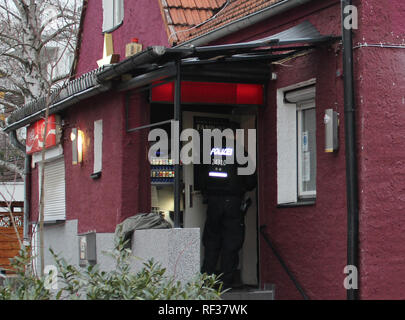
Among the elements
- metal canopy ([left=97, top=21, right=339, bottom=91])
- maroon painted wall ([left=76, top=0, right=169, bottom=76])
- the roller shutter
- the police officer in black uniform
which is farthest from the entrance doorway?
the roller shutter

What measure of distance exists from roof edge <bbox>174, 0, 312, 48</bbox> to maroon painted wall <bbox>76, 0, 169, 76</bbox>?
124cm

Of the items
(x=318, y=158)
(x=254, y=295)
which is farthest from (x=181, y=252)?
(x=318, y=158)

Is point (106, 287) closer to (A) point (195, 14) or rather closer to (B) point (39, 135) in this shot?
(A) point (195, 14)

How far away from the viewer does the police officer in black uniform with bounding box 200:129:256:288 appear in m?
9.88

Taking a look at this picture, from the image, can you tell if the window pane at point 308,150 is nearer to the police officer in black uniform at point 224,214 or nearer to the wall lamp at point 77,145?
the police officer in black uniform at point 224,214

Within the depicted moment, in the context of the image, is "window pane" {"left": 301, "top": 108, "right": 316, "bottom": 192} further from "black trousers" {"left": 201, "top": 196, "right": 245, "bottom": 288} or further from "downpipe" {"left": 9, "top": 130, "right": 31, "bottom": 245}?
"downpipe" {"left": 9, "top": 130, "right": 31, "bottom": 245}

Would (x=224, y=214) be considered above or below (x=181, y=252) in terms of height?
above

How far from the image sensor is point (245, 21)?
953 centimetres

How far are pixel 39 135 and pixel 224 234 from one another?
5416mm

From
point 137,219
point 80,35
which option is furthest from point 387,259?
point 80,35

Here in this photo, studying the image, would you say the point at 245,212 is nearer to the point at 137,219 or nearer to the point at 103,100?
the point at 137,219

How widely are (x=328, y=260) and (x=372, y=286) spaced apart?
0.77 metres

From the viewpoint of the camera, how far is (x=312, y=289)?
877 centimetres

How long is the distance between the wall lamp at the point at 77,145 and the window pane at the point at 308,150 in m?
4.58
